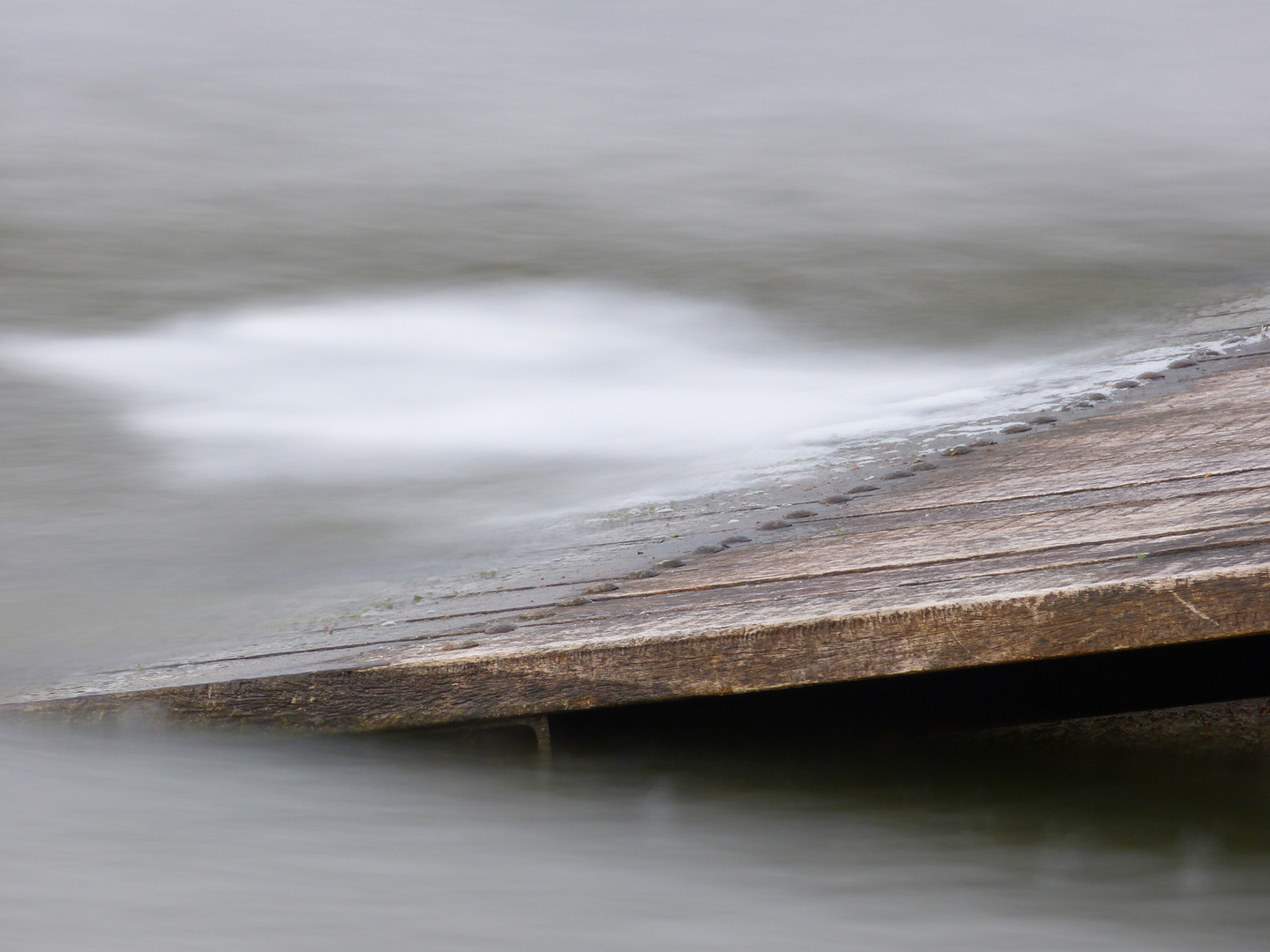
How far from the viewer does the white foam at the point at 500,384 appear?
15.4 ft

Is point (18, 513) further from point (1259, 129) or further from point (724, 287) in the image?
point (1259, 129)

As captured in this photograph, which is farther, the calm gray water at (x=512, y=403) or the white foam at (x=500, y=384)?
the white foam at (x=500, y=384)

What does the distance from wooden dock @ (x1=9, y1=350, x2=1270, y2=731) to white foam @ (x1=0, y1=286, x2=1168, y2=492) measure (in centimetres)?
157

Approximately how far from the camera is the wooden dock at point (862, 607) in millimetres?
1344

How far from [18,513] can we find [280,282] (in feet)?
10.9

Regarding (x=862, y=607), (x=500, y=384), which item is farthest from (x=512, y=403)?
(x=862, y=607)

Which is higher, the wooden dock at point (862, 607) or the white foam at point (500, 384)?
the white foam at point (500, 384)

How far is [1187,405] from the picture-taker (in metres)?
2.55

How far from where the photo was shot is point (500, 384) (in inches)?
234

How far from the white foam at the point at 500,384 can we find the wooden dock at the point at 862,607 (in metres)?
1.57

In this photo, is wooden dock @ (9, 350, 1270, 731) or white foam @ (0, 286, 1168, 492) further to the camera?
white foam @ (0, 286, 1168, 492)

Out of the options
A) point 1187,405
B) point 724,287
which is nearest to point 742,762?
point 1187,405

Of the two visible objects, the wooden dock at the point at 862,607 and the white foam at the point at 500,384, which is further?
the white foam at the point at 500,384

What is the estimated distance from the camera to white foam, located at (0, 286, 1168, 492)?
4699 millimetres
